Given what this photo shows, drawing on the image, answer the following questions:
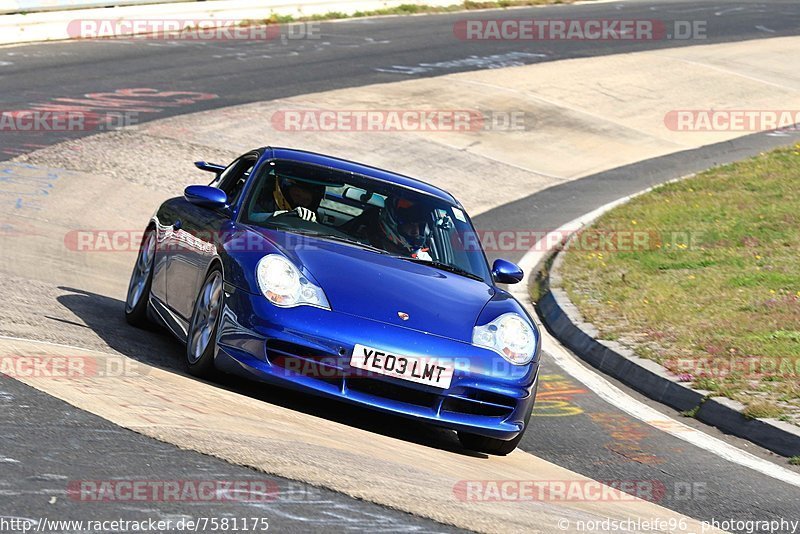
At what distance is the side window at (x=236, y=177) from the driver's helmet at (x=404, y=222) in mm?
988

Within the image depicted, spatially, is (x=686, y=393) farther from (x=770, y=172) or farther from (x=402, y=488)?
(x=770, y=172)

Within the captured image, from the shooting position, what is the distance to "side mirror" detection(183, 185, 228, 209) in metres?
8.00

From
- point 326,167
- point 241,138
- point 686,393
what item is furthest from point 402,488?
point 241,138

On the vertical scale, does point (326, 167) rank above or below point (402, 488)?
above

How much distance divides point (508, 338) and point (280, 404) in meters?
1.31

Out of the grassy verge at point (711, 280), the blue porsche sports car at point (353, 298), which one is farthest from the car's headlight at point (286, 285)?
the grassy verge at point (711, 280)

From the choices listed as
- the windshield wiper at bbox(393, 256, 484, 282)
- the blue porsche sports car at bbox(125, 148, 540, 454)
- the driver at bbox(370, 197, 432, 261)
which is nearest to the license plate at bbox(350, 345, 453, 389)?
the blue porsche sports car at bbox(125, 148, 540, 454)

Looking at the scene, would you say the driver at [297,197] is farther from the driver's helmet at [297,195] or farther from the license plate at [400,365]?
the license plate at [400,365]

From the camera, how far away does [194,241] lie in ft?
26.9

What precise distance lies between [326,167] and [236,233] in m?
0.97

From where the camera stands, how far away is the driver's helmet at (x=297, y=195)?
8.05 m

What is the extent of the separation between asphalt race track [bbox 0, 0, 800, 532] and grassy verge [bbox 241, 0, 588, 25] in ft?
15.0

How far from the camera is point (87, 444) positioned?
5.29 metres

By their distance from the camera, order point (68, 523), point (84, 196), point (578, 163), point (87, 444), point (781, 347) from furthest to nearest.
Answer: point (578, 163), point (84, 196), point (781, 347), point (87, 444), point (68, 523)
